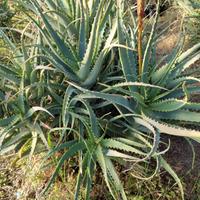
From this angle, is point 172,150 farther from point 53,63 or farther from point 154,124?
point 53,63

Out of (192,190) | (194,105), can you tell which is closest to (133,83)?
(194,105)

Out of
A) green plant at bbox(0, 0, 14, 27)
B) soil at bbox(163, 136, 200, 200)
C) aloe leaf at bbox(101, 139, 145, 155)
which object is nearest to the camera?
aloe leaf at bbox(101, 139, 145, 155)

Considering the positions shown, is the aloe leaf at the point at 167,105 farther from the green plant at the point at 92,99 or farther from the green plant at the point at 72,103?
the green plant at the point at 72,103

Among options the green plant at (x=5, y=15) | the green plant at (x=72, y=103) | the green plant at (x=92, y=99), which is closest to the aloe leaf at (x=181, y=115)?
the green plant at (x=92, y=99)

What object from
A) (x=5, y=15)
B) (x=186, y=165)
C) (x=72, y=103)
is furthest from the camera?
(x=5, y=15)

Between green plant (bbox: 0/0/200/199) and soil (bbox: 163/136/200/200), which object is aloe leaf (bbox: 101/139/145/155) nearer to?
green plant (bbox: 0/0/200/199)

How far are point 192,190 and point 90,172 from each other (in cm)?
65

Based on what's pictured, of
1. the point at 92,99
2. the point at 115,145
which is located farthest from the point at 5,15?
the point at 115,145

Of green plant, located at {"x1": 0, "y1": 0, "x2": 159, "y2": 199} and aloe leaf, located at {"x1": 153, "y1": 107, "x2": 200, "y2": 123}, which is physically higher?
green plant, located at {"x1": 0, "y1": 0, "x2": 159, "y2": 199}

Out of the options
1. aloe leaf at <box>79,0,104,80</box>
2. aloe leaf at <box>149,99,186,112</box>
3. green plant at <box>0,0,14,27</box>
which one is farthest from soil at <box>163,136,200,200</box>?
green plant at <box>0,0,14,27</box>

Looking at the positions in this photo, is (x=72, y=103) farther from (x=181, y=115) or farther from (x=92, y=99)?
(x=181, y=115)

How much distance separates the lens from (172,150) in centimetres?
271

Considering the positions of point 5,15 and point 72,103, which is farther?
point 5,15

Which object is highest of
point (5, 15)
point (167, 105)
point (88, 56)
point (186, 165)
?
point (5, 15)
